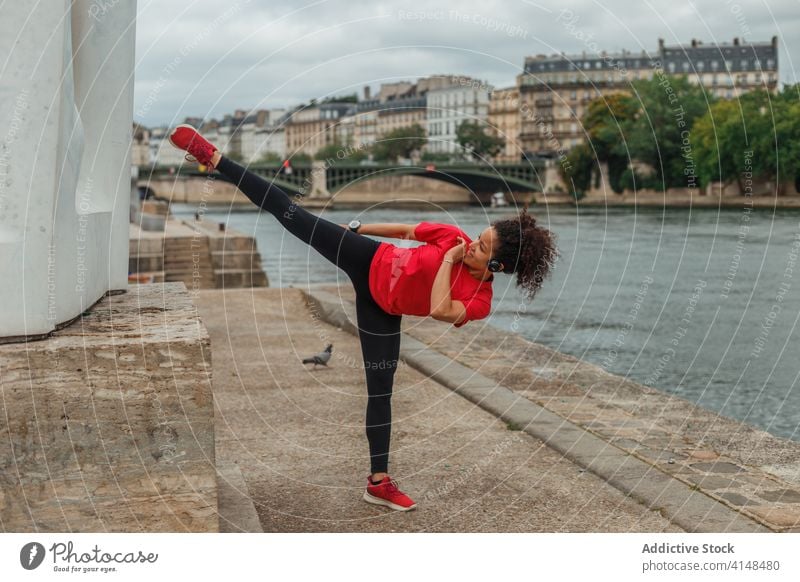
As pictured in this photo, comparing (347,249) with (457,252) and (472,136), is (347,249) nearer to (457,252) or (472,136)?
(457,252)

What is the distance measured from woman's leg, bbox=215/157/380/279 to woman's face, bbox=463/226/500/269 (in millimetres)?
437

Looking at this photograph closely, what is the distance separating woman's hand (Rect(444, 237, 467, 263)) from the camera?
184 inches

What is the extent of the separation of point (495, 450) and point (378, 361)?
1.67 m

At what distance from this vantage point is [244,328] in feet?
39.0

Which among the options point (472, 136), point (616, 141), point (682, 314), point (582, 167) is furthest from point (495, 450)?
point (582, 167)

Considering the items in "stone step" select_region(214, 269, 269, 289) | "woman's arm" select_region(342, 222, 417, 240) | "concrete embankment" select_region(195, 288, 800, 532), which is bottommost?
"stone step" select_region(214, 269, 269, 289)

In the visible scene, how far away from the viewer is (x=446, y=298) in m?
4.57

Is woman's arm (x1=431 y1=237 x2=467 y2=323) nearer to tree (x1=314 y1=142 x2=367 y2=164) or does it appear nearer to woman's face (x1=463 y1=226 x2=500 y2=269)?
woman's face (x1=463 y1=226 x2=500 y2=269)

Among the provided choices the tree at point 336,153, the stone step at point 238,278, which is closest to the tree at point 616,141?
the tree at point 336,153

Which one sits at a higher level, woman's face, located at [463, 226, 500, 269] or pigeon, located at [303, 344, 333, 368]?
woman's face, located at [463, 226, 500, 269]

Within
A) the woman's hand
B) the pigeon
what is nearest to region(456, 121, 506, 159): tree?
the pigeon
